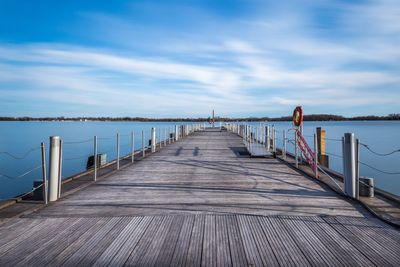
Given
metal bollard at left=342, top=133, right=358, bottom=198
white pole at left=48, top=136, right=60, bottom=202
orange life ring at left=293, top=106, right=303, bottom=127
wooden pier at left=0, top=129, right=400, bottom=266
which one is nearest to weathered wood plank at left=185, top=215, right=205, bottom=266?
wooden pier at left=0, top=129, right=400, bottom=266

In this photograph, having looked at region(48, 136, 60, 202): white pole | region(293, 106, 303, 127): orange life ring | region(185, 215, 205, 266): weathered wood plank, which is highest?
region(293, 106, 303, 127): orange life ring

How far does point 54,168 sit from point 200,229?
2.62m

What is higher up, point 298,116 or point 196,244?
point 298,116

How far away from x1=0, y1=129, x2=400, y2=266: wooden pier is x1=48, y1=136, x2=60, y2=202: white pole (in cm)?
18

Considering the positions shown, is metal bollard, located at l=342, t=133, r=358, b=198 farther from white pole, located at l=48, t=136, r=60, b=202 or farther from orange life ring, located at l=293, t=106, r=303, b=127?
white pole, located at l=48, t=136, r=60, b=202

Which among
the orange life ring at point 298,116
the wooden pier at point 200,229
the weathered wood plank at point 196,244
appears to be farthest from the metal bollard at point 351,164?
the orange life ring at point 298,116

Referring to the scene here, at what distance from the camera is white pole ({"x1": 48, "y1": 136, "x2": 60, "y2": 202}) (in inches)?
193

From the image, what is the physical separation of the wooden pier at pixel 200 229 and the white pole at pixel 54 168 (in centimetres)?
18

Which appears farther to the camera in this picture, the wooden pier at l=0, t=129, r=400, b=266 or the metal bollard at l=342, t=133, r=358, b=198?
the metal bollard at l=342, t=133, r=358, b=198

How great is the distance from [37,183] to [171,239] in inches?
107

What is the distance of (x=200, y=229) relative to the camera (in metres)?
3.62

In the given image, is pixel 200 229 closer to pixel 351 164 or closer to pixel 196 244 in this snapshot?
pixel 196 244

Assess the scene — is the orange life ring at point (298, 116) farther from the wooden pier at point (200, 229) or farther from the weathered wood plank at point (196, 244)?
the weathered wood plank at point (196, 244)

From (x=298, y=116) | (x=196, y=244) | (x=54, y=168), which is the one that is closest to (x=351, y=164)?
(x=196, y=244)
